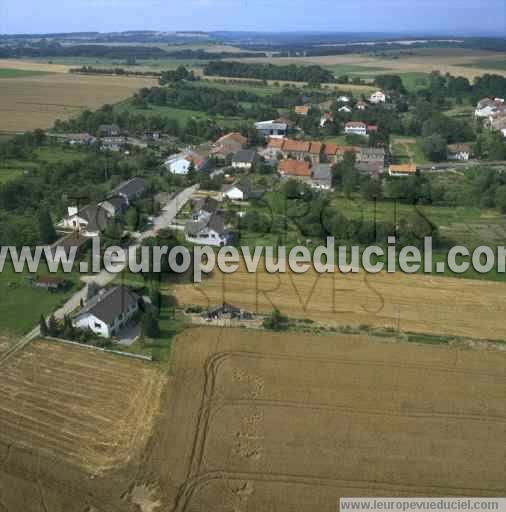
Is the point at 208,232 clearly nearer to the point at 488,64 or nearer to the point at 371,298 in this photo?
the point at 371,298

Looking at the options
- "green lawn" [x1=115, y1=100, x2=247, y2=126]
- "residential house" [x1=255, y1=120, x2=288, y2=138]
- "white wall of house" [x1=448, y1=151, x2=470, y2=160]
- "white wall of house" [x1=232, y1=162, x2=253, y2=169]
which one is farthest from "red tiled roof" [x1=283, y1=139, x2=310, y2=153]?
"green lawn" [x1=115, y1=100, x2=247, y2=126]

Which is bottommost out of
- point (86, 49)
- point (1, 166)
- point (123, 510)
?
point (123, 510)

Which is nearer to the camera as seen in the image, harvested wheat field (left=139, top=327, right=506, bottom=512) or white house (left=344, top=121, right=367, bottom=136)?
harvested wheat field (left=139, top=327, right=506, bottom=512)

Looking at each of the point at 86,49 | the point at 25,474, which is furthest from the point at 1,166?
the point at 86,49

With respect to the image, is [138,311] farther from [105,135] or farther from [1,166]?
[105,135]

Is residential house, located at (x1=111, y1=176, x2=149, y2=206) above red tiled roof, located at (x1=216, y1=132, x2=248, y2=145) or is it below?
below

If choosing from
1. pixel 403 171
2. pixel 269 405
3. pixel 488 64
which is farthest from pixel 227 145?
pixel 488 64

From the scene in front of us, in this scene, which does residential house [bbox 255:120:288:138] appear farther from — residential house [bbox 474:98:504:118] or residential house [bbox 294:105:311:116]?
residential house [bbox 474:98:504:118]
